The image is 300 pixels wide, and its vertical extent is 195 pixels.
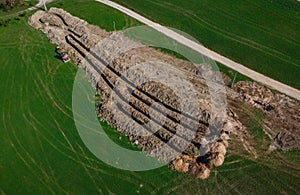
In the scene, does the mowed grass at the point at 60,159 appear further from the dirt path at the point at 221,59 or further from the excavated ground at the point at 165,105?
the dirt path at the point at 221,59

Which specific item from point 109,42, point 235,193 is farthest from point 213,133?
point 109,42

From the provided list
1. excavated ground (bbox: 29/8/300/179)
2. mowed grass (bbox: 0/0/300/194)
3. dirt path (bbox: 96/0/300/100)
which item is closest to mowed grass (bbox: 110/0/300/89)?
dirt path (bbox: 96/0/300/100)

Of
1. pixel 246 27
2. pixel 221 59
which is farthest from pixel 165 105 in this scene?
pixel 246 27

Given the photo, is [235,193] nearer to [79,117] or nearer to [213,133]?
[213,133]

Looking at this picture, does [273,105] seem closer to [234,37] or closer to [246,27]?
[234,37]

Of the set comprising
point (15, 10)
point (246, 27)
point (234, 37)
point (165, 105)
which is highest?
point (15, 10)

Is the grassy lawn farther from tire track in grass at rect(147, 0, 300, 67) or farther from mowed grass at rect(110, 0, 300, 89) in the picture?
tire track in grass at rect(147, 0, 300, 67)
